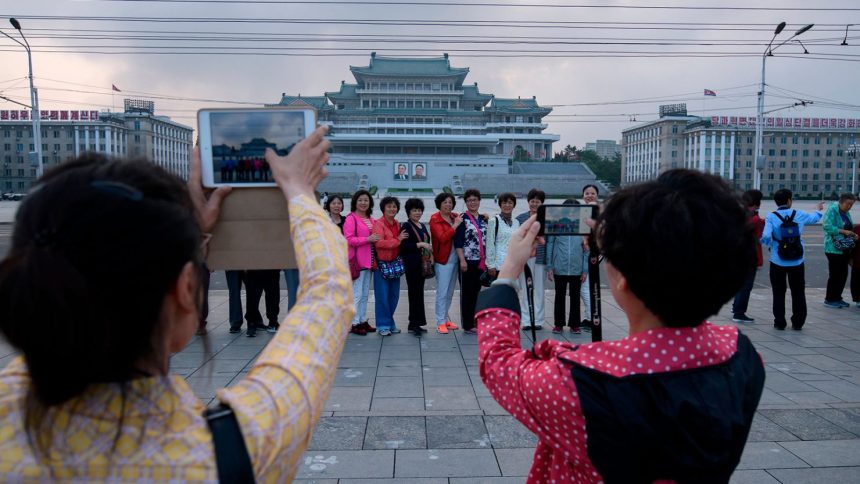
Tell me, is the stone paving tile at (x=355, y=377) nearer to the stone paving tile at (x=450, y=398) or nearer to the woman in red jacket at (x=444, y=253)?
the stone paving tile at (x=450, y=398)

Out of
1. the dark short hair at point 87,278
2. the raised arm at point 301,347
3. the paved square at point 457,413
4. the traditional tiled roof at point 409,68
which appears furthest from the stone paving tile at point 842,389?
the traditional tiled roof at point 409,68

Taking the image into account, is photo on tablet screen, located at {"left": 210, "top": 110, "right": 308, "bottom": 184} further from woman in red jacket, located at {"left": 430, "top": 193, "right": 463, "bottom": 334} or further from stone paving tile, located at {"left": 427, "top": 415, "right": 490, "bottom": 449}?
woman in red jacket, located at {"left": 430, "top": 193, "right": 463, "bottom": 334}

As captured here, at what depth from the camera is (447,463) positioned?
144 inches

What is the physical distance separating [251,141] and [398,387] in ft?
13.6

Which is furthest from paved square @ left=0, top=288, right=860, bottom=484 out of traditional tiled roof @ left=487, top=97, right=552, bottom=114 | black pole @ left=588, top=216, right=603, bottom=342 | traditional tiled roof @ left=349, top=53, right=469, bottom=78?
traditional tiled roof @ left=487, top=97, right=552, bottom=114

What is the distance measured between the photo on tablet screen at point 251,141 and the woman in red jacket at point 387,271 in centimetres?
584

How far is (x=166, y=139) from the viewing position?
6450 centimetres

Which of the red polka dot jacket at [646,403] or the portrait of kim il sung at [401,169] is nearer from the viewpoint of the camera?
the red polka dot jacket at [646,403]

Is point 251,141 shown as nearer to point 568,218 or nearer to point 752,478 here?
point 568,218

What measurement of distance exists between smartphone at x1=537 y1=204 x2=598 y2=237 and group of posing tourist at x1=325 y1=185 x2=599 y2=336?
543cm

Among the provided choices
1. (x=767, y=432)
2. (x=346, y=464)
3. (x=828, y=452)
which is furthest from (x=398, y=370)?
(x=828, y=452)

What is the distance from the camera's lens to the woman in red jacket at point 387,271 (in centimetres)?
725

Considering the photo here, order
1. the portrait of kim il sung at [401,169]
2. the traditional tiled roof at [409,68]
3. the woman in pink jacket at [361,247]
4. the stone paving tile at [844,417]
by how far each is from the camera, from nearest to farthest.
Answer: the stone paving tile at [844,417] < the woman in pink jacket at [361,247] < the portrait of kim il sung at [401,169] < the traditional tiled roof at [409,68]

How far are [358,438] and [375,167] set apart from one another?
190 feet
